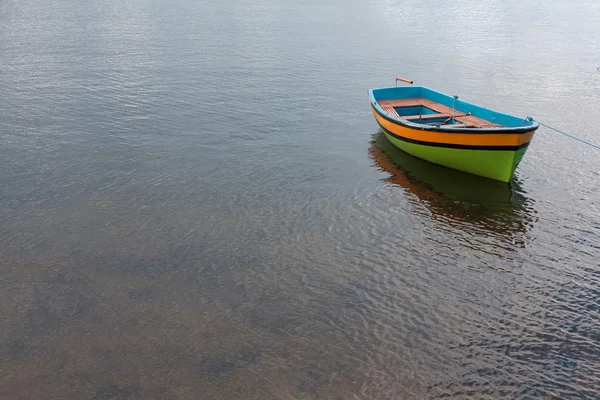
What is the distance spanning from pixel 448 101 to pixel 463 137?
4.64m

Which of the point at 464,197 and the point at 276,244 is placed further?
the point at 464,197

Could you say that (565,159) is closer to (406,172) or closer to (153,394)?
(406,172)

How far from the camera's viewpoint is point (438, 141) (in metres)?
18.5

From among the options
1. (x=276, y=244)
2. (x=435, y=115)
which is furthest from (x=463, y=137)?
(x=276, y=244)

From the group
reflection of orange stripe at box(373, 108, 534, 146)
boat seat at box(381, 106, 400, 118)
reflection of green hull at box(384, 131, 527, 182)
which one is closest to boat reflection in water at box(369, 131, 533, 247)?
reflection of green hull at box(384, 131, 527, 182)

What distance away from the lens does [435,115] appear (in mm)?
20688

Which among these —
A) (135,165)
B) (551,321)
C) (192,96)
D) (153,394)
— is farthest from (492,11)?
(153,394)

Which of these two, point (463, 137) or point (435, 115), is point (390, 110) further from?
point (463, 137)

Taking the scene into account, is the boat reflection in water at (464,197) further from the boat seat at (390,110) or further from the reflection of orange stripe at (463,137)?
the boat seat at (390,110)

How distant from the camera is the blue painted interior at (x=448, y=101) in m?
18.6

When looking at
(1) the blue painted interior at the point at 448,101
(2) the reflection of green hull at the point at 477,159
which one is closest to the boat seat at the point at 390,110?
(1) the blue painted interior at the point at 448,101

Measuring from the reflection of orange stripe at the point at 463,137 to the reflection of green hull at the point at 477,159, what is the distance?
0.26m

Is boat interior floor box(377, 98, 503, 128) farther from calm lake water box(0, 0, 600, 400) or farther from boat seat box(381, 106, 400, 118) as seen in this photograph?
calm lake water box(0, 0, 600, 400)

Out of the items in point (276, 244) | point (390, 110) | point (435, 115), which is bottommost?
point (276, 244)
